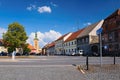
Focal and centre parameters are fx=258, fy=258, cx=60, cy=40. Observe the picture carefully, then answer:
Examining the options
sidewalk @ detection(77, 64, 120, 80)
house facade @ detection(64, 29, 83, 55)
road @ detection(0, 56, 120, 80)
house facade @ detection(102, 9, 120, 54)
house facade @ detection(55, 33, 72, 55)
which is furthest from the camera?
house facade @ detection(55, 33, 72, 55)

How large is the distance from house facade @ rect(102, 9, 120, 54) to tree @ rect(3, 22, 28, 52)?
23927 millimetres

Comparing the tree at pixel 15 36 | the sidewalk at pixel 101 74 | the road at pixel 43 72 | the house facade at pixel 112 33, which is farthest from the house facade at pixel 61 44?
the sidewalk at pixel 101 74

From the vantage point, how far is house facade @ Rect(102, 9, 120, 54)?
232ft

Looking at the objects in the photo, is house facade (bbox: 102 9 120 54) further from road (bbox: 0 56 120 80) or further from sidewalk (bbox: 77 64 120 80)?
sidewalk (bbox: 77 64 120 80)

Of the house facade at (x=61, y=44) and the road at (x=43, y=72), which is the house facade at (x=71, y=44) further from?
the road at (x=43, y=72)

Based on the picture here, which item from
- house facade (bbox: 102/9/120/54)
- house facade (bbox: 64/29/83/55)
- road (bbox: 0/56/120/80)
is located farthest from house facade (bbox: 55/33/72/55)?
road (bbox: 0/56/120/80)

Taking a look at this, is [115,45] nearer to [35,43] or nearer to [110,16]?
[110,16]

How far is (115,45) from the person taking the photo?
233ft

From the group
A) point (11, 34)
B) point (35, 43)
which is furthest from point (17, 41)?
point (35, 43)

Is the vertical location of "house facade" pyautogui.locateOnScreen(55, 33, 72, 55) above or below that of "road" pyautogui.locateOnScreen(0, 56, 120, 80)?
above

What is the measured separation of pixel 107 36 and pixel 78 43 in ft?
82.9

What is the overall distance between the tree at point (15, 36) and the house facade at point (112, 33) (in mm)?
23927

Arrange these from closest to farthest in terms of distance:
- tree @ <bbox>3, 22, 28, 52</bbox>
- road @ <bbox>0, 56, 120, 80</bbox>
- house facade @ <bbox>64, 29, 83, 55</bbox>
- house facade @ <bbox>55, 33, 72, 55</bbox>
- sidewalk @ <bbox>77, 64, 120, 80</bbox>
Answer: sidewalk @ <bbox>77, 64, 120, 80</bbox> → road @ <bbox>0, 56, 120, 80</bbox> → tree @ <bbox>3, 22, 28, 52</bbox> → house facade @ <bbox>64, 29, 83, 55</bbox> → house facade @ <bbox>55, 33, 72, 55</bbox>

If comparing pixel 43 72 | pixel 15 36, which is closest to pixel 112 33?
pixel 15 36
